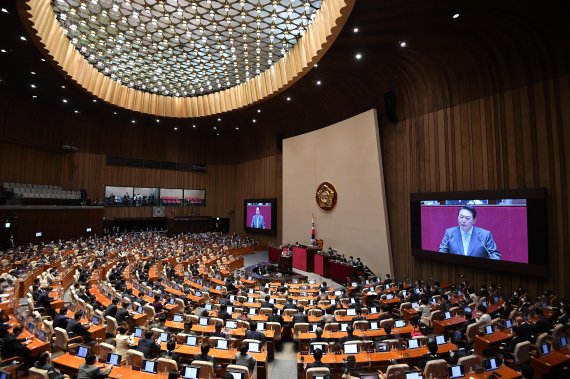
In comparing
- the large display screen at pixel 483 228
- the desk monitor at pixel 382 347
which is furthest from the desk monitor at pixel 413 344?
the large display screen at pixel 483 228

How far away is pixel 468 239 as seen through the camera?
12.3 m

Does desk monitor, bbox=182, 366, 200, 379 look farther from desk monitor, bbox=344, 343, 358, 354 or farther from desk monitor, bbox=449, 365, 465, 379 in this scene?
desk monitor, bbox=449, 365, 465, 379

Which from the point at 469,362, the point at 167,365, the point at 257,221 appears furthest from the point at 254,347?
the point at 257,221

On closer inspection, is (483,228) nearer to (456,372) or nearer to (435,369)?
(456,372)

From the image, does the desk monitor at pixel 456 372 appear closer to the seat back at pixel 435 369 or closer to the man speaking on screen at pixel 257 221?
the seat back at pixel 435 369

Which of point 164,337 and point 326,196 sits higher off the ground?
point 326,196

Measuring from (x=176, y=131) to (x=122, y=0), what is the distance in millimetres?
17560

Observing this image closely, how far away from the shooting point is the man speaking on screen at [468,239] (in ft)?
38.2

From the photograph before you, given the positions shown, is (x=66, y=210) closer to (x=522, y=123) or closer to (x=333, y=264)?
(x=333, y=264)

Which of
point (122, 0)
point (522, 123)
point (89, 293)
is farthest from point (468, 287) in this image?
point (122, 0)

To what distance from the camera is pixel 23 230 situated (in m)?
19.7

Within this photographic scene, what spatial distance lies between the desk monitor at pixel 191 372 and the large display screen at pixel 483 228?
35.7ft

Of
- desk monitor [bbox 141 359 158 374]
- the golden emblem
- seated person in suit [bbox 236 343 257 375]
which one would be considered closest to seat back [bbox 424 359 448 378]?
seated person in suit [bbox 236 343 257 375]

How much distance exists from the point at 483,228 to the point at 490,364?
7.36 meters
